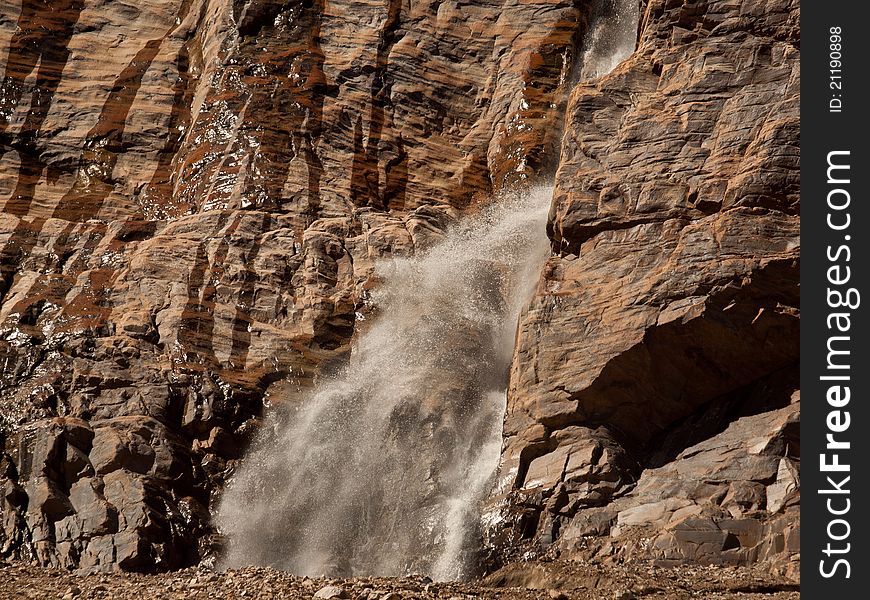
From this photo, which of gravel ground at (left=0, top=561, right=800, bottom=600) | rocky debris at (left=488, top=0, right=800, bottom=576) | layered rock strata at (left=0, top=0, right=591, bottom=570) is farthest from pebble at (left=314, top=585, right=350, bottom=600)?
layered rock strata at (left=0, top=0, right=591, bottom=570)

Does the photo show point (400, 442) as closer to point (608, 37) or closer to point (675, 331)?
point (675, 331)

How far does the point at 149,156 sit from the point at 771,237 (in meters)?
20.4

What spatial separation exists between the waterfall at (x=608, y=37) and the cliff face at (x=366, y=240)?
0.53 m

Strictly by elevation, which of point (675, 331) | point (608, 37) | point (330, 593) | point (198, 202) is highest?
point (608, 37)

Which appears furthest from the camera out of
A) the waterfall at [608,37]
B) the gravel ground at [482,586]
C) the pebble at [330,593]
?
the waterfall at [608,37]

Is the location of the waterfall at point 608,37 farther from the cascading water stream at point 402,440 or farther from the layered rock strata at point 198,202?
the cascading water stream at point 402,440

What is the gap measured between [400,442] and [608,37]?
16.7 metres

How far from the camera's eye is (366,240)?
31391 millimetres

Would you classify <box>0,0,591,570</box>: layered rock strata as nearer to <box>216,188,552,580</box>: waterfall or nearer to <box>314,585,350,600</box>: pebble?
<box>216,188,552,580</box>: waterfall

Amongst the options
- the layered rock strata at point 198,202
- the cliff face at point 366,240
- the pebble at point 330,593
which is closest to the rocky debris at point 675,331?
the cliff face at point 366,240

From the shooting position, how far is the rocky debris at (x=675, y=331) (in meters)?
21.4

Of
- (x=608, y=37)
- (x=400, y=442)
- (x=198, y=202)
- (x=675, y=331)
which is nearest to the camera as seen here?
(x=675, y=331)

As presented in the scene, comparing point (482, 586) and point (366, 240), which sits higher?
point (366, 240)

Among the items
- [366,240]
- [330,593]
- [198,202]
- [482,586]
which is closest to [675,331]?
[482,586]
